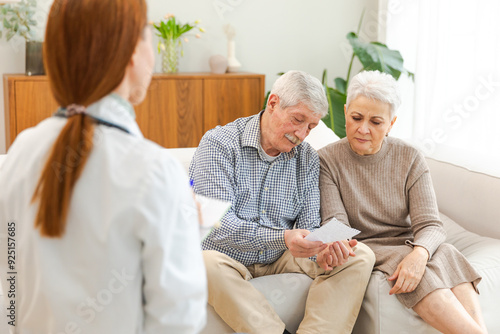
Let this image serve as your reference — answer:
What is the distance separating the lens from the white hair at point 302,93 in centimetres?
217

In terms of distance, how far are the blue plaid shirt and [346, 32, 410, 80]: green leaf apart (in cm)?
175

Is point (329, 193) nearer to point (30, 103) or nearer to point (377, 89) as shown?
point (377, 89)

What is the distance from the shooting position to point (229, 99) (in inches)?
163

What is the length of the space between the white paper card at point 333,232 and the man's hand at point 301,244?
0.16ft

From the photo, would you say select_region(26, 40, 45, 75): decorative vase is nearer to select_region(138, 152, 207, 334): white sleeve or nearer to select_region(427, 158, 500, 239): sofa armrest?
select_region(427, 158, 500, 239): sofa armrest

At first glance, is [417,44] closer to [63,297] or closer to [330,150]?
[330,150]

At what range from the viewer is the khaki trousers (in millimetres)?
1965

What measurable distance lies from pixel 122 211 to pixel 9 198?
0.25m

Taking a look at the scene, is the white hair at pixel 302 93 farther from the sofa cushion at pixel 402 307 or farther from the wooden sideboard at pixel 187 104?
the wooden sideboard at pixel 187 104

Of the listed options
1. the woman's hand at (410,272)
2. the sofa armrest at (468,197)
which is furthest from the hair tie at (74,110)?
the sofa armrest at (468,197)

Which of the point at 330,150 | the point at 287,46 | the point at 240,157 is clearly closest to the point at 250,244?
the point at 240,157

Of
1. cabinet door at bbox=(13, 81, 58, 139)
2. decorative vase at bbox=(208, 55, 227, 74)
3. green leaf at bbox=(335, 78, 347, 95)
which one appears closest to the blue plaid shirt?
cabinet door at bbox=(13, 81, 58, 139)

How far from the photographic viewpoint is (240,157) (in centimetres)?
222

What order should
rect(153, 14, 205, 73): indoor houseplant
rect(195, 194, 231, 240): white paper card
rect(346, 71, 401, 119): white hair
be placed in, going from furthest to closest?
rect(153, 14, 205, 73): indoor houseplant → rect(346, 71, 401, 119): white hair → rect(195, 194, 231, 240): white paper card
